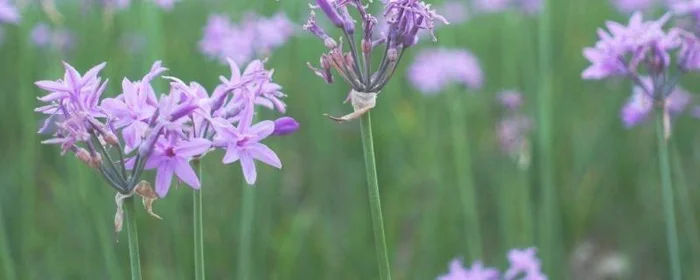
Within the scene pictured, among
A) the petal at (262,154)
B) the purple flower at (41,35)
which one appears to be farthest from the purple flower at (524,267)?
the purple flower at (41,35)

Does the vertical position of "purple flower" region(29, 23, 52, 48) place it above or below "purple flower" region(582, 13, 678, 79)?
above

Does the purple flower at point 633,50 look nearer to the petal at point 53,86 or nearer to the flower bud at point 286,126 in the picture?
the flower bud at point 286,126

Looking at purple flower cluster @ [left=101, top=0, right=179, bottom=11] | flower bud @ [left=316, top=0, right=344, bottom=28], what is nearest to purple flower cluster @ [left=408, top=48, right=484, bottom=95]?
purple flower cluster @ [left=101, top=0, right=179, bottom=11]

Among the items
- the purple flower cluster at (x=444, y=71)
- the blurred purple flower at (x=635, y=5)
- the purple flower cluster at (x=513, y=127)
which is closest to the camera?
the purple flower cluster at (x=513, y=127)

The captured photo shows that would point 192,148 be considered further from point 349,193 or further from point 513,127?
point 349,193

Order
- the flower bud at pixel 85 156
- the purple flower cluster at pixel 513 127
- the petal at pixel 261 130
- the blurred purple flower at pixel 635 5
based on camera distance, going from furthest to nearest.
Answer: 1. the blurred purple flower at pixel 635 5
2. the purple flower cluster at pixel 513 127
3. the petal at pixel 261 130
4. the flower bud at pixel 85 156

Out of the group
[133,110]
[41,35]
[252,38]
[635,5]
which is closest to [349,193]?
[252,38]

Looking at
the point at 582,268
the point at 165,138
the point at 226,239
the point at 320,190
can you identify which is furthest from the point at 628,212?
the point at 165,138

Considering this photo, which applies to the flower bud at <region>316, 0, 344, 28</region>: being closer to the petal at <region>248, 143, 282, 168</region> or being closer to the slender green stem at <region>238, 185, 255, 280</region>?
the petal at <region>248, 143, 282, 168</region>
